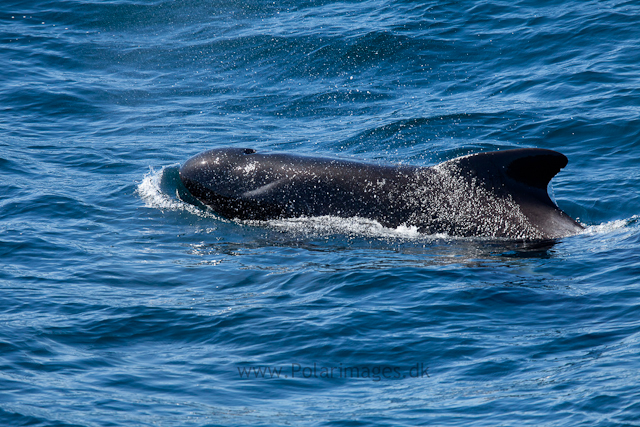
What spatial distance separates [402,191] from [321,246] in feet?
5.41

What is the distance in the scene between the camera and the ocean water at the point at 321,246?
8.73 meters

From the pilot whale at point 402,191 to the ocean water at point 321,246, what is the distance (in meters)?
0.31

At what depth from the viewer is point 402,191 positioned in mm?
13492

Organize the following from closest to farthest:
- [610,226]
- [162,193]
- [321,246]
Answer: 1. [321,246]
2. [610,226]
3. [162,193]

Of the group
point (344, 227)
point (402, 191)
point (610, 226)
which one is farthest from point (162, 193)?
point (610, 226)

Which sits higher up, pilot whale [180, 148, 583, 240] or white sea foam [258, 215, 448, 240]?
pilot whale [180, 148, 583, 240]

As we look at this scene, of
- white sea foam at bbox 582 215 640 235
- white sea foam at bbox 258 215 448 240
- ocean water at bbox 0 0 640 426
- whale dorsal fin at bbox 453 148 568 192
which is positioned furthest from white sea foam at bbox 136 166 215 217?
white sea foam at bbox 582 215 640 235

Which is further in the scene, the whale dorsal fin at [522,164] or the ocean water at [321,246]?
the whale dorsal fin at [522,164]

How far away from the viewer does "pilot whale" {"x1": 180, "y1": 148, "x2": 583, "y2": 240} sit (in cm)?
1284

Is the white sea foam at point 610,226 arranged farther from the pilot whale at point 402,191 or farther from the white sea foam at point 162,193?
the white sea foam at point 162,193

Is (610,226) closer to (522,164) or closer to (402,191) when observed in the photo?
(522,164)

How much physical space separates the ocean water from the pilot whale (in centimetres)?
31

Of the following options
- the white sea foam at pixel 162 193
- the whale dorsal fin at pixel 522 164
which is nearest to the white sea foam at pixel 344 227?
the whale dorsal fin at pixel 522 164

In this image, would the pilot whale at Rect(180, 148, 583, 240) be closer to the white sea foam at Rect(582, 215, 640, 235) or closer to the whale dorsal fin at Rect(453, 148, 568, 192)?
the whale dorsal fin at Rect(453, 148, 568, 192)
